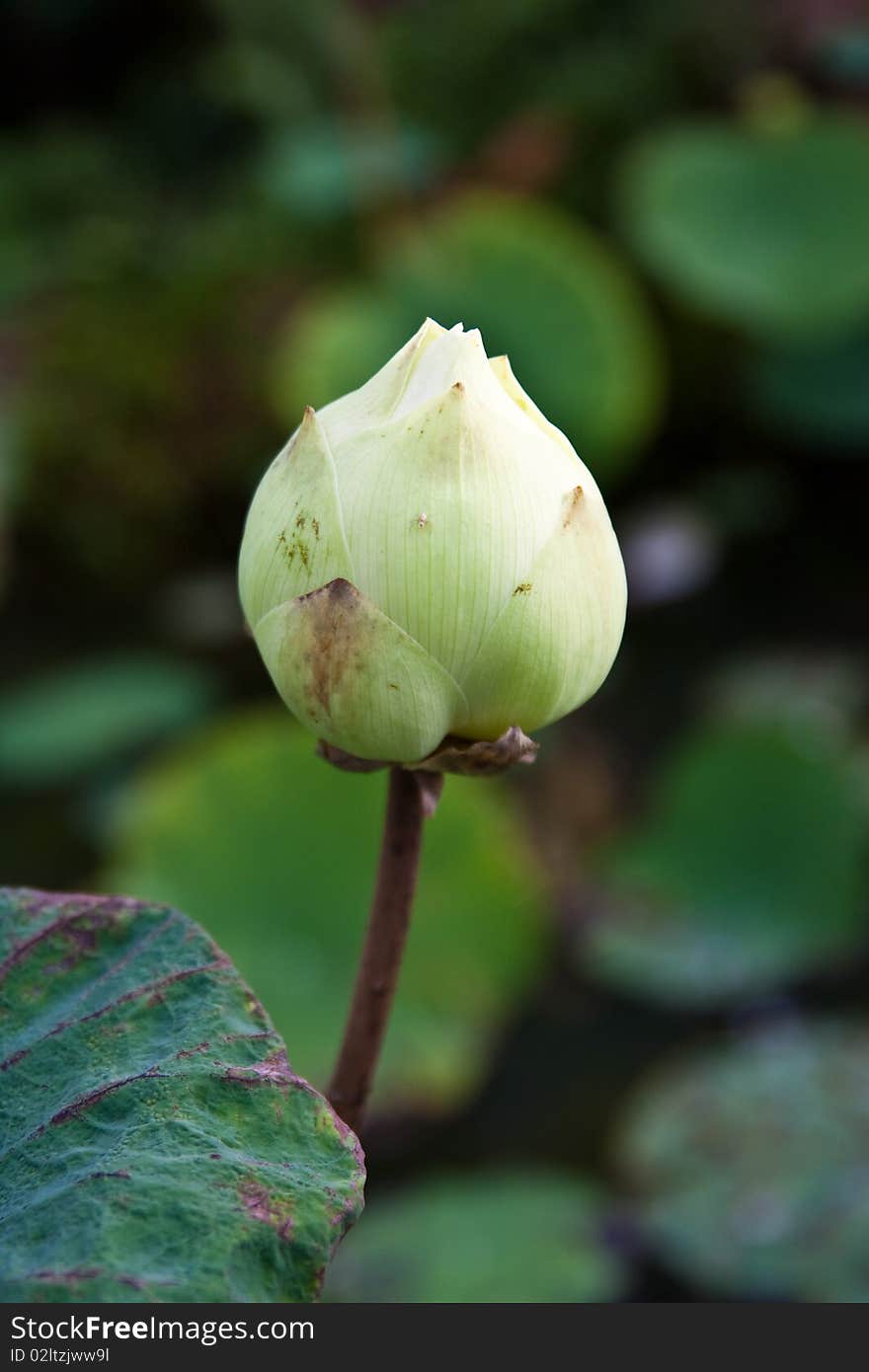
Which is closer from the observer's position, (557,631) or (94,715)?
(557,631)

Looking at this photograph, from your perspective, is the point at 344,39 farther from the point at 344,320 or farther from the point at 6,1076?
the point at 6,1076

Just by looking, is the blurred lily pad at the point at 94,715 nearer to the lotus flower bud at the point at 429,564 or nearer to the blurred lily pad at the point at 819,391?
the blurred lily pad at the point at 819,391

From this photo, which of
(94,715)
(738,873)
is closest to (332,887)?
(738,873)

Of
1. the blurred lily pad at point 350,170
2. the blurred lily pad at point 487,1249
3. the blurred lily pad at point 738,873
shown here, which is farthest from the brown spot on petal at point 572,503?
the blurred lily pad at point 350,170

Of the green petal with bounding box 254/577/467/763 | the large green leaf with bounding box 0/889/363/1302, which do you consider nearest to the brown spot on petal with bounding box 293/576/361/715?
the green petal with bounding box 254/577/467/763

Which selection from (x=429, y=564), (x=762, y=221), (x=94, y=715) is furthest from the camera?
(x=762, y=221)

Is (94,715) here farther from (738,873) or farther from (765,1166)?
(765,1166)

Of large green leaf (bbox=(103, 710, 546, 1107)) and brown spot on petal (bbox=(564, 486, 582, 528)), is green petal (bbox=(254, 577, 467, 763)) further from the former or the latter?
large green leaf (bbox=(103, 710, 546, 1107))
